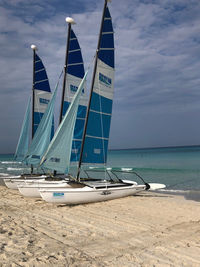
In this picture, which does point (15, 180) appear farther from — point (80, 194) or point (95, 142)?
point (80, 194)

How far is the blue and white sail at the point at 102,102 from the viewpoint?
1158 centimetres

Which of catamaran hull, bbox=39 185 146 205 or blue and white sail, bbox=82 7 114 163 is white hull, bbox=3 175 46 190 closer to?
blue and white sail, bbox=82 7 114 163

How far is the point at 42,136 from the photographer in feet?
46.1

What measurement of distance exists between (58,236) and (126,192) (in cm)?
575

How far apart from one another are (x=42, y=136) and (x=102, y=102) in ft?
13.9

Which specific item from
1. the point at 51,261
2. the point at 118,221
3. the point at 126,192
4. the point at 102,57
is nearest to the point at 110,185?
the point at 126,192

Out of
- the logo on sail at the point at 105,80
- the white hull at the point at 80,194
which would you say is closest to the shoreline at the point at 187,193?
the white hull at the point at 80,194

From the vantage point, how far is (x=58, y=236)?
6.02m

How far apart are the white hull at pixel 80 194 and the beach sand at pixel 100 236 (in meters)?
0.36

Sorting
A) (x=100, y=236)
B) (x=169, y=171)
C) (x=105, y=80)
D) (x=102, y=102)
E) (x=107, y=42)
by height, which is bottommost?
(x=169, y=171)

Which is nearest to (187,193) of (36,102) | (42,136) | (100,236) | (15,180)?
(42,136)

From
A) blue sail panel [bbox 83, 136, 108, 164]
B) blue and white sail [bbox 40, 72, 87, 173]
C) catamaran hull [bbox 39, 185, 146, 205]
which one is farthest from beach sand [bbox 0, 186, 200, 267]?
blue sail panel [bbox 83, 136, 108, 164]

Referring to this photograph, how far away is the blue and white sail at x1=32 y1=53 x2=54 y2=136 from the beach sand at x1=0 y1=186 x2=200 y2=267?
27.1 ft

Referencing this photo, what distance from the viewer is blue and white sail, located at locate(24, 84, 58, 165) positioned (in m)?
14.0
